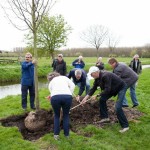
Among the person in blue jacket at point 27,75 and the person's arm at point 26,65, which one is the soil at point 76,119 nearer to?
the person in blue jacket at point 27,75

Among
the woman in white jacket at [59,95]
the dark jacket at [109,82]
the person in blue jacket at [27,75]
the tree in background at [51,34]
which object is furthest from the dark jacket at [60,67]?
the tree in background at [51,34]

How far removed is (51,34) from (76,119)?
2533 centimetres

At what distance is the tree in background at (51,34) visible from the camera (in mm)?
32625

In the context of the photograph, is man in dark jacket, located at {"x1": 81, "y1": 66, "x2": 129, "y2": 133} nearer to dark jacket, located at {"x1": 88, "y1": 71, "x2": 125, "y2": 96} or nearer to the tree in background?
dark jacket, located at {"x1": 88, "y1": 71, "x2": 125, "y2": 96}

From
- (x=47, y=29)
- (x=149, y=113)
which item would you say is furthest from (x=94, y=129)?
(x=47, y=29)

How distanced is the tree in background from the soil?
943 inches

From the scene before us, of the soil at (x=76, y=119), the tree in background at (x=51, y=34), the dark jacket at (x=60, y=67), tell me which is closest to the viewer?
the soil at (x=76, y=119)

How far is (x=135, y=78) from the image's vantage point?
857 cm

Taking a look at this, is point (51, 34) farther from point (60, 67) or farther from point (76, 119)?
point (76, 119)

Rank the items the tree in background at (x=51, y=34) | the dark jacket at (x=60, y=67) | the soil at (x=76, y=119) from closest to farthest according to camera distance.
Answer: the soil at (x=76, y=119), the dark jacket at (x=60, y=67), the tree in background at (x=51, y=34)

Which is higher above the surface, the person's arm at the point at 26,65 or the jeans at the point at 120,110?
the person's arm at the point at 26,65

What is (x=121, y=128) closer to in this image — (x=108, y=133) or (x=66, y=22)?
(x=108, y=133)

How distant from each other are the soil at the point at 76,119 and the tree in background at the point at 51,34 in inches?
943

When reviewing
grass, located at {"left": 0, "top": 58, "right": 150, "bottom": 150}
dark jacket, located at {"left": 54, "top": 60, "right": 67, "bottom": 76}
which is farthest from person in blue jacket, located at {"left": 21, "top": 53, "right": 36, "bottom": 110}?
dark jacket, located at {"left": 54, "top": 60, "right": 67, "bottom": 76}
